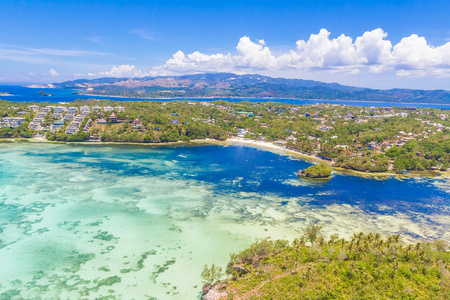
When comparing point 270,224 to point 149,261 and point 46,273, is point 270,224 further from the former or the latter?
point 46,273

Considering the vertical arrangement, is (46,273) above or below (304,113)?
below

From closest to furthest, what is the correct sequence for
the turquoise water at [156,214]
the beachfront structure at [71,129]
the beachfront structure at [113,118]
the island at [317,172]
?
the turquoise water at [156,214] < the island at [317,172] < the beachfront structure at [71,129] < the beachfront structure at [113,118]

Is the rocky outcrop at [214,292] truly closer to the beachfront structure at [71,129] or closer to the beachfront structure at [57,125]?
the beachfront structure at [71,129]

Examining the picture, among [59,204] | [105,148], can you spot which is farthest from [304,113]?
[59,204]

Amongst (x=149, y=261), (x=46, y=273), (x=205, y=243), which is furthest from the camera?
(x=205, y=243)

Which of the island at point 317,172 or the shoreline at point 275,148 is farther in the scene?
the shoreline at point 275,148

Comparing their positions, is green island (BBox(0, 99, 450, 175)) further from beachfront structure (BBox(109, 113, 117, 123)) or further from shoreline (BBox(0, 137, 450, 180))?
shoreline (BBox(0, 137, 450, 180))

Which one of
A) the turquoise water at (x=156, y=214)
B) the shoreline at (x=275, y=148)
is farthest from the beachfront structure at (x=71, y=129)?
the turquoise water at (x=156, y=214)
